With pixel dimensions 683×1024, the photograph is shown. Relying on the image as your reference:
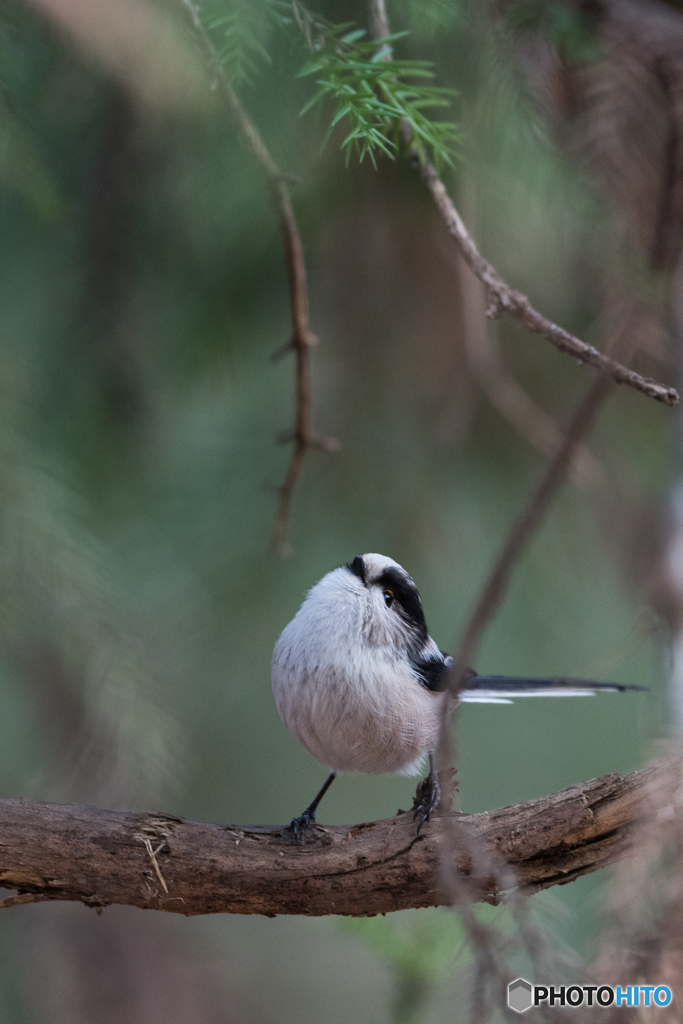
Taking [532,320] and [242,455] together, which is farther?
[242,455]

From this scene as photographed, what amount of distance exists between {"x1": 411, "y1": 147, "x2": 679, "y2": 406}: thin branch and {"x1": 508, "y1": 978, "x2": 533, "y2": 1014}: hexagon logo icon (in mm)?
356

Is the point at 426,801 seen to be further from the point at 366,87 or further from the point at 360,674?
the point at 366,87

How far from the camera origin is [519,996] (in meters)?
0.49

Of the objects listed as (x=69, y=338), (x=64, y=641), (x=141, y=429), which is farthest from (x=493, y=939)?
(x=69, y=338)

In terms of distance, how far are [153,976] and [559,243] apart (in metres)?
1.19

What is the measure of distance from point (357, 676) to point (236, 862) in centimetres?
20

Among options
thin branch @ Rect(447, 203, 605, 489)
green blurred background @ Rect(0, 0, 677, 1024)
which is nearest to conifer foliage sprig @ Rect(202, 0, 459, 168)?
green blurred background @ Rect(0, 0, 677, 1024)

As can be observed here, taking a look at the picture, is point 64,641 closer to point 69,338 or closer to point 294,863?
point 294,863

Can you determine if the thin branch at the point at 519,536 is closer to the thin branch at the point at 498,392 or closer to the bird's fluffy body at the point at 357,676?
the bird's fluffy body at the point at 357,676

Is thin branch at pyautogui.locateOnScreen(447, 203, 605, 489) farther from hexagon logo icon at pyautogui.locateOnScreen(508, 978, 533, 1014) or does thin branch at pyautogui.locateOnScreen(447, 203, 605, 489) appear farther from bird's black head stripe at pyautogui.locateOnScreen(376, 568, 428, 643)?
hexagon logo icon at pyautogui.locateOnScreen(508, 978, 533, 1014)

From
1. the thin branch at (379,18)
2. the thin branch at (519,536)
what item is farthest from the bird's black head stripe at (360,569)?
the thin branch at (379,18)

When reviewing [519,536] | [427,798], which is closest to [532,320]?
[519,536]

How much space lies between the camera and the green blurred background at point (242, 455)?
0.87 meters

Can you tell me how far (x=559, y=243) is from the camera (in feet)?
3.27
